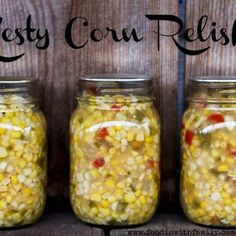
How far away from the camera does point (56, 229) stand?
109 cm

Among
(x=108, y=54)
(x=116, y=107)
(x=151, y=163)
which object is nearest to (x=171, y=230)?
(x=151, y=163)

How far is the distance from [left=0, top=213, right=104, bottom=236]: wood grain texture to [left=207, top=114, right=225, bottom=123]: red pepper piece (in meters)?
0.29

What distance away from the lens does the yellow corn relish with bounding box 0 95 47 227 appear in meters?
1.03

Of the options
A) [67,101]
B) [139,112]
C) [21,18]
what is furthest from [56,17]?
[139,112]

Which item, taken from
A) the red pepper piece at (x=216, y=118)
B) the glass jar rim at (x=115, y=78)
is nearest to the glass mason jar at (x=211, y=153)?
the red pepper piece at (x=216, y=118)

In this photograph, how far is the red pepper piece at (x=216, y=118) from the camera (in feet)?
3.42

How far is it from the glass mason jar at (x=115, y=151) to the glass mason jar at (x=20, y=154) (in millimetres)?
72

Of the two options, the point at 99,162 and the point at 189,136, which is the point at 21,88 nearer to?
the point at 99,162

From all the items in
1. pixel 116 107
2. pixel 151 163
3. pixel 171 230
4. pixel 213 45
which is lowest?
pixel 171 230

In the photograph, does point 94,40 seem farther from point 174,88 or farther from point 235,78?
point 235,78

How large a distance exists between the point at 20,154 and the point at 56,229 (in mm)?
164

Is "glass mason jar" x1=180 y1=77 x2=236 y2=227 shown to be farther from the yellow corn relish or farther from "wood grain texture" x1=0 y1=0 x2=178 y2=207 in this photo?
the yellow corn relish

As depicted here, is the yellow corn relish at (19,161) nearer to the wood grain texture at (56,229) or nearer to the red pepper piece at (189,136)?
the wood grain texture at (56,229)

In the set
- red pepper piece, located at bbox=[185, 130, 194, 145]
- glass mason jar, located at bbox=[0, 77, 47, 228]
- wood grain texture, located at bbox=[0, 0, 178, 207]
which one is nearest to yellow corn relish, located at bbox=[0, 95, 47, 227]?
glass mason jar, located at bbox=[0, 77, 47, 228]
